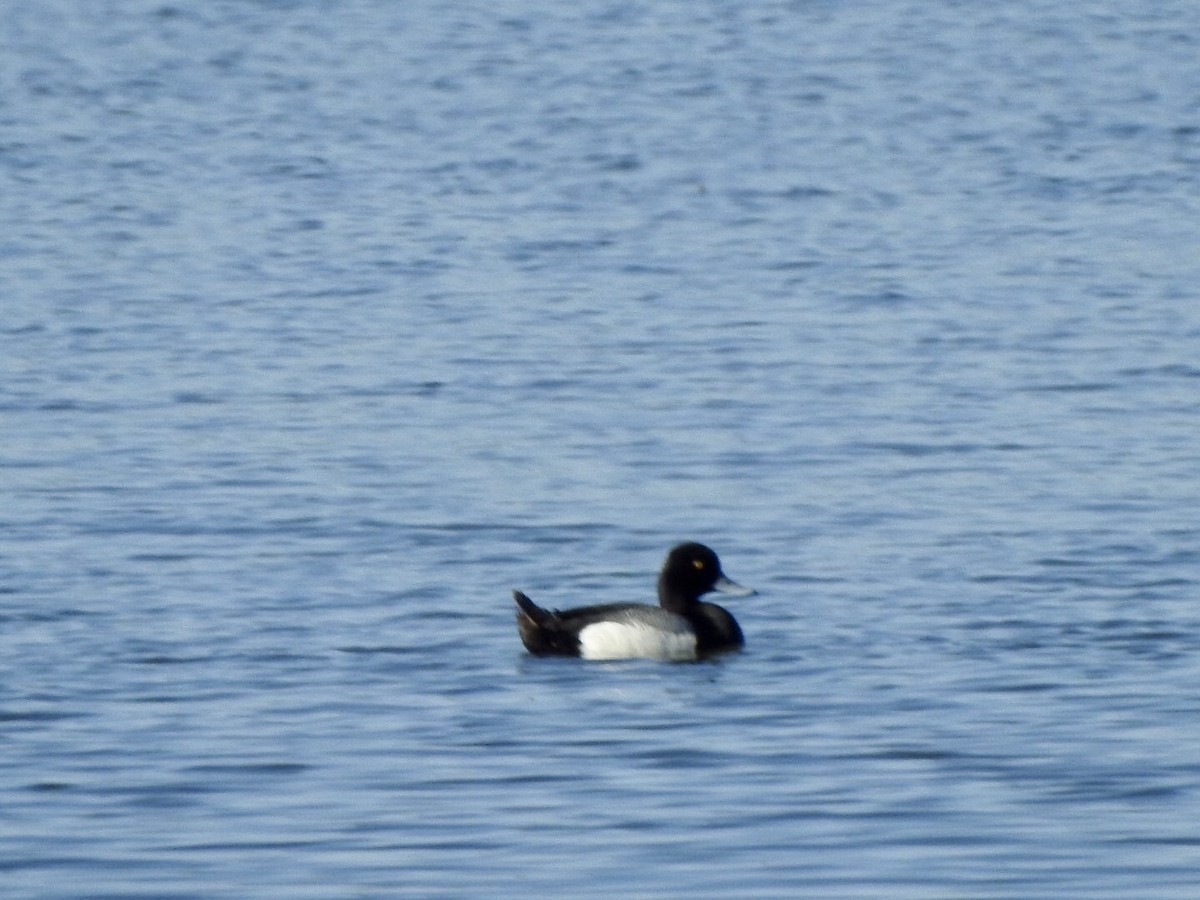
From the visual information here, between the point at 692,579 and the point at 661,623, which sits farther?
the point at 692,579

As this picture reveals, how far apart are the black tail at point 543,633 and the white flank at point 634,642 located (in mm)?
132

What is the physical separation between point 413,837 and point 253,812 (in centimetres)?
71

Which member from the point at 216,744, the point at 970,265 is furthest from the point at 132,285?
the point at 216,744

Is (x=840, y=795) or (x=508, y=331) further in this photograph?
(x=508, y=331)

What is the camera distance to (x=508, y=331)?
909 inches

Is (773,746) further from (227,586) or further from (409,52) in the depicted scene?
(409,52)

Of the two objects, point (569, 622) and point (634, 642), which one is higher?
point (569, 622)

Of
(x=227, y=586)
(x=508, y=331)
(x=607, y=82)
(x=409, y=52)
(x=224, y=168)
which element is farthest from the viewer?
(x=409, y=52)

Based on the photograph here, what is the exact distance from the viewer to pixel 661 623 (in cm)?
→ 1446

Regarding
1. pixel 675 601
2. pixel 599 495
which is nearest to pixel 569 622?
pixel 675 601

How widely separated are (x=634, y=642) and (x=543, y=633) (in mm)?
731

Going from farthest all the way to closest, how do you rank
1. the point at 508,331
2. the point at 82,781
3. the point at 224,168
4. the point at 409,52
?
the point at 409,52 → the point at 224,168 → the point at 508,331 → the point at 82,781

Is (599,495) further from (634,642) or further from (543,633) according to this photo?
(543,633)

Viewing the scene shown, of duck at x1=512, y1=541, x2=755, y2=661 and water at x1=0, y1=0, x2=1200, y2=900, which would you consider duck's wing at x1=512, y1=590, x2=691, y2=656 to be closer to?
duck at x1=512, y1=541, x2=755, y2=661
